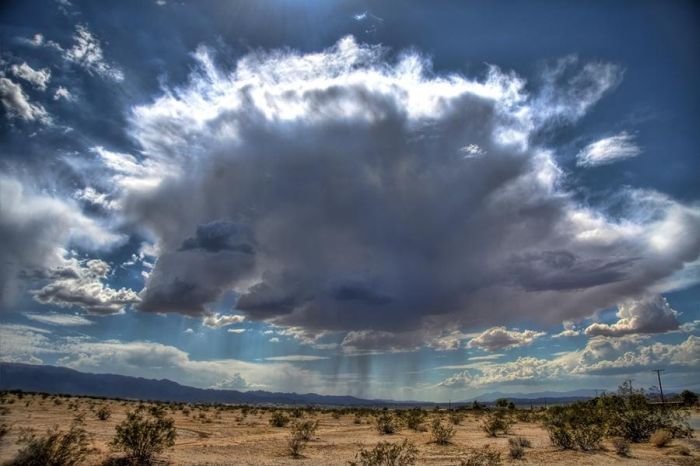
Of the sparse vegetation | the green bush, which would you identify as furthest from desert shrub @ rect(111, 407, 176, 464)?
the sparse vegetation

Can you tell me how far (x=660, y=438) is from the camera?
27422 millimetres

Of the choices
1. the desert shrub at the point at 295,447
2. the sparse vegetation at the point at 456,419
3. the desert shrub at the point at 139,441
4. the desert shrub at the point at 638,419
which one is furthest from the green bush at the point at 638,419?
the desert shrub at the point at 139,441

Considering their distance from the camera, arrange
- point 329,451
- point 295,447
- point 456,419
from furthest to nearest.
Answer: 1. point 456,419
2. point 329,451
3. point 295,447

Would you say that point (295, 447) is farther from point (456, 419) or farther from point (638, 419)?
A: point (456, 419)

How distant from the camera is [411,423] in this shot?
40750mm

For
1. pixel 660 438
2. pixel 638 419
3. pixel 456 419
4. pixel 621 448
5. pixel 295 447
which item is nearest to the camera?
pixel 295 447

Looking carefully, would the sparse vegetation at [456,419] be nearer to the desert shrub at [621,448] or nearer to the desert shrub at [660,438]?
the desert shrub at [660,438]

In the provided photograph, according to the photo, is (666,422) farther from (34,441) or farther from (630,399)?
(34,441)

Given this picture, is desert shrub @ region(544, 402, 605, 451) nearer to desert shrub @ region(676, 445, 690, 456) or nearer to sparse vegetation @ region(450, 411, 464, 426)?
desert shrub @ region(676, 445, 690, 456)

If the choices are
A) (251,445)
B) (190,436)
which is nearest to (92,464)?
(251,445)

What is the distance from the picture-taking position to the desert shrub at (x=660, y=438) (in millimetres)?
27391

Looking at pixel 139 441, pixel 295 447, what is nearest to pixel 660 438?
pixel 295 447

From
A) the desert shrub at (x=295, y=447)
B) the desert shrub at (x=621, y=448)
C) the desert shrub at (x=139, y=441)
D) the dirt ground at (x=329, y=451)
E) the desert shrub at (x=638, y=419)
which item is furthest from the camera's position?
the desert shrub at (x=638, y=419)

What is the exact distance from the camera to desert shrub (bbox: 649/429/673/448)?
2739 centimetres
